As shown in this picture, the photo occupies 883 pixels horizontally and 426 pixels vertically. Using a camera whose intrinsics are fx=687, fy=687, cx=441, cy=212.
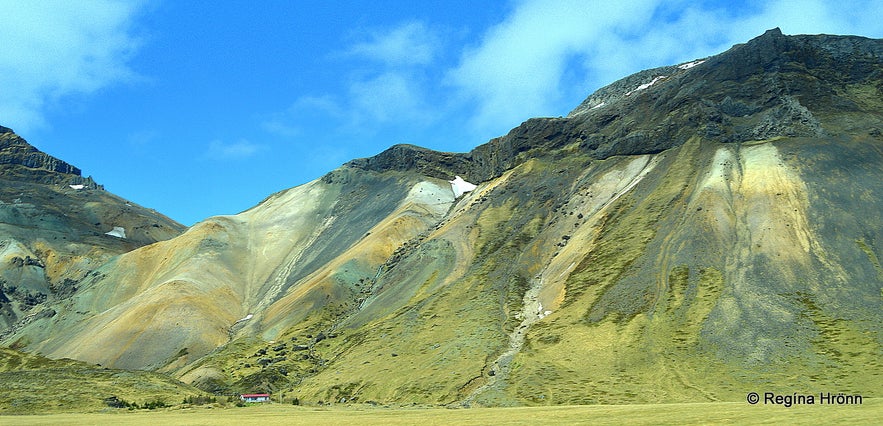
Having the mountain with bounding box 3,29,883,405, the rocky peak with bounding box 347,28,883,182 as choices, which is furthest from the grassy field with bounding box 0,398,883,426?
the rocky peak with bounding box 347,28,883,182

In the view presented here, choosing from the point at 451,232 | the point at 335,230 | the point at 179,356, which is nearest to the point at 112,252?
the point at 335,230

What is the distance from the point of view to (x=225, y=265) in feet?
496

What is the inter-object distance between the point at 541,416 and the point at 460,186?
140 m

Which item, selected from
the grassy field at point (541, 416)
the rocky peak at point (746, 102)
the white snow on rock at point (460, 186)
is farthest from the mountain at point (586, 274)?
the grassy field at point (541, 416)

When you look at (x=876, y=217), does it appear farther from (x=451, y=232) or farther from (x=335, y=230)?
(x=335, y=230)

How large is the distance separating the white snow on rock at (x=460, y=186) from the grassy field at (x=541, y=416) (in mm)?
121080

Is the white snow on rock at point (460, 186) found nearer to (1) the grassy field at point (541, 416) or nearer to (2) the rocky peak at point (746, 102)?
(2) the rocky peak at point (746, 102)

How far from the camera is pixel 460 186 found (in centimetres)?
18150

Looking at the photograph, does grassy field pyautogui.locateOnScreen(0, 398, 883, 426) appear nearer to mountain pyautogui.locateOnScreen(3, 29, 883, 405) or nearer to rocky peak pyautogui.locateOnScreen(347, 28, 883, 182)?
mountain pyautogui.locateOnScreen(3, 29, 883, 405)

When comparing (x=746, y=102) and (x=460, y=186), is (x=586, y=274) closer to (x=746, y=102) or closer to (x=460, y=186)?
(x=746, y=102)

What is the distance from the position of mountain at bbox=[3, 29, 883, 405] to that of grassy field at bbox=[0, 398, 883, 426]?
2026 cm

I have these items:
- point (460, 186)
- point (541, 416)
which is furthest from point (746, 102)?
point (541, 416)

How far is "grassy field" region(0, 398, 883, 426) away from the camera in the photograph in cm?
3341

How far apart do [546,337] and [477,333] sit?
34.0 ft
